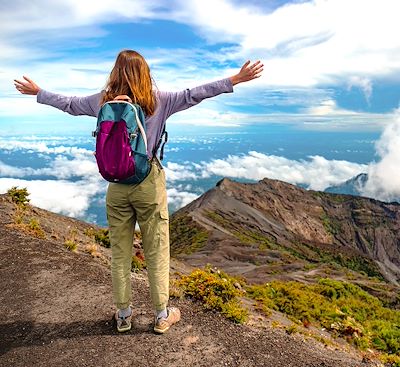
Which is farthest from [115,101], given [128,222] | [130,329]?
[130,329]

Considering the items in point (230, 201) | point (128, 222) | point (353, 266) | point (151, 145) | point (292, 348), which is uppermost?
Answer: point (151, 145)

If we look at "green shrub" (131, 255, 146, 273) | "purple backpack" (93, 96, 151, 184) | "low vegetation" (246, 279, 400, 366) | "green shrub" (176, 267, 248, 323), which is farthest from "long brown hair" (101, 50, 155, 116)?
"low vegetation" (246, 279, 400, 366)

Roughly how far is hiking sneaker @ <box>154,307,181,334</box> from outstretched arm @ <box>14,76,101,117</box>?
136 inches

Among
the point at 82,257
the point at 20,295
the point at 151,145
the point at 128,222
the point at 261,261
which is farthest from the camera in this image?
the point at 261,261

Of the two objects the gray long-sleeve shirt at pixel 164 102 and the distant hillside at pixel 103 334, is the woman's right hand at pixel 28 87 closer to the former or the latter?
the gray long-sleeve shirt at pixel 164 102

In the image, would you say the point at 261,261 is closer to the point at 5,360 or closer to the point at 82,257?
the point at 82,257

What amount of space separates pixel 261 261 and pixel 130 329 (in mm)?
64236

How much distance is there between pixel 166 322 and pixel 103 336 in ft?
3.41

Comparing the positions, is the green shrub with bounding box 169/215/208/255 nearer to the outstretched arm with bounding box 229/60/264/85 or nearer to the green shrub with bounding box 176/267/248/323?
the green shrub with bounding box 176/267/248/323

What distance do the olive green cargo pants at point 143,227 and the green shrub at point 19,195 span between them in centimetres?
1394

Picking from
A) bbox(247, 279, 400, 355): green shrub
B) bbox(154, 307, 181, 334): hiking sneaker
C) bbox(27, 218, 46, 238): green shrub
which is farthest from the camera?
bbox(247, 279, 400, 355): green shrub

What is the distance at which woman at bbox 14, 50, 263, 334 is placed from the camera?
5.69 metres

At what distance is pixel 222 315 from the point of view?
7875 millimetres

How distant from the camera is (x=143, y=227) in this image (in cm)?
632
